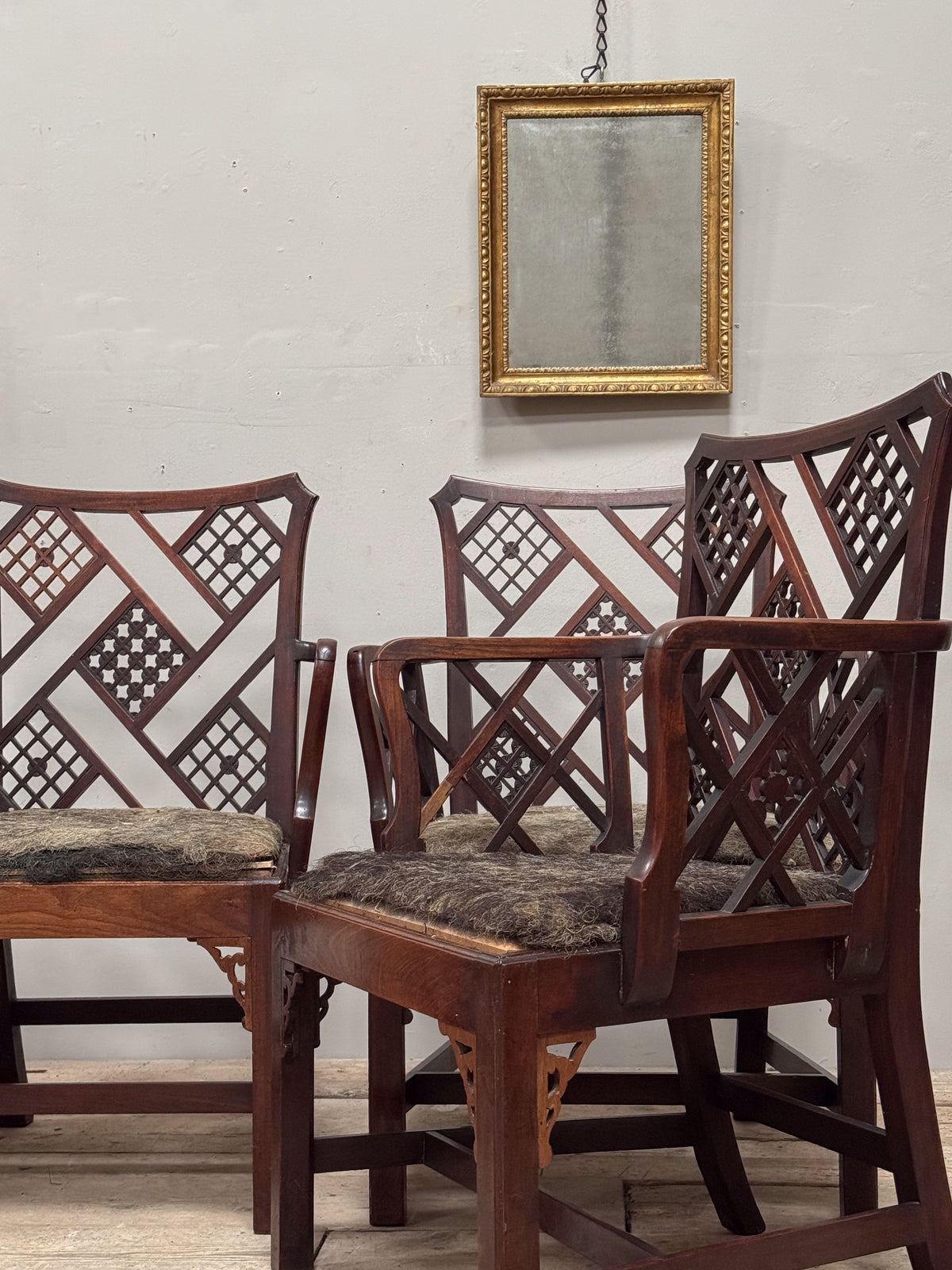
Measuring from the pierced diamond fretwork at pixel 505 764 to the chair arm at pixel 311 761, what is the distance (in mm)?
288

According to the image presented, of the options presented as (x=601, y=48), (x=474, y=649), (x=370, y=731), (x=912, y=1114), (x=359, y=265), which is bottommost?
(x=912, y=1114)

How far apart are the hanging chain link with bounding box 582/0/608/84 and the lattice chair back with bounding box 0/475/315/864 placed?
43.0 inches

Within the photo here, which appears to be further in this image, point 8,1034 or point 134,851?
point 8,1034

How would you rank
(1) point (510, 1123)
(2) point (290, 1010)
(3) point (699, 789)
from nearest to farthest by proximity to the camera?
(1) point (510, 1123), (2) point (290, 1010), (3) point (699, 789)

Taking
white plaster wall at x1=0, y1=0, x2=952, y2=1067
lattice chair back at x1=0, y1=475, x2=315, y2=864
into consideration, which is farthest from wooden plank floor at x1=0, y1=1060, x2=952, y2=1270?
lattice chair back at x1=0, y1=475, x2=315, y2=864

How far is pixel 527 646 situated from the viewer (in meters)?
1.61

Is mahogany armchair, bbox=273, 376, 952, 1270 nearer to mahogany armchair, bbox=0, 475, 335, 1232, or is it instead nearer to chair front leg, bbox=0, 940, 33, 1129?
mahogany armchair, bbox=0, 475, 335, 1232

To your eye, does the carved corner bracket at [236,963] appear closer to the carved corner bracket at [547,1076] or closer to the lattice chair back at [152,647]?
the lattice chair back at [152,647]

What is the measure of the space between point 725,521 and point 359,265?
1.31m

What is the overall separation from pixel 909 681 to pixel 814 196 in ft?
5.27

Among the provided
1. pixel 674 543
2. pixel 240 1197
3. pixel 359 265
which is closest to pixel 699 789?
pixel 674 543

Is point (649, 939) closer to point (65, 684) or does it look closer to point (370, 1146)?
point (370, 1146)

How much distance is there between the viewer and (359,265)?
271cm

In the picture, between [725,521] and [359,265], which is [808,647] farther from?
[359,265]
